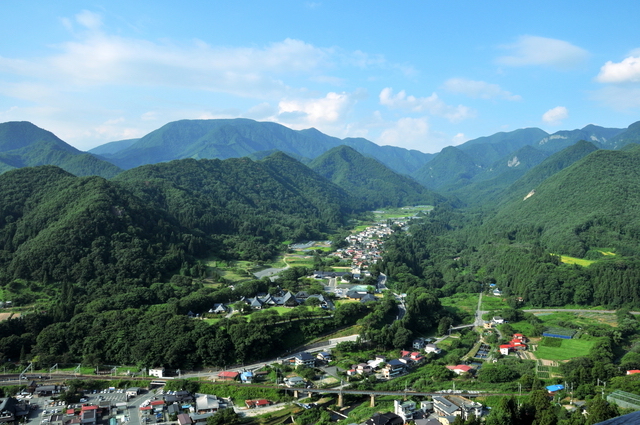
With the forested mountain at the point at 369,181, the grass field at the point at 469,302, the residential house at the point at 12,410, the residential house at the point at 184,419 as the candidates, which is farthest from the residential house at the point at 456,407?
the forested mountain at the point at 369,181

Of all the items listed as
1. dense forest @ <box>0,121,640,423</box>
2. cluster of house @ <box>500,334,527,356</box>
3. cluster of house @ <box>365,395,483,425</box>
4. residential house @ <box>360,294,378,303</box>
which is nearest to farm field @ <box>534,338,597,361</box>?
cluster of house @ <box>500,334,527,356</box>

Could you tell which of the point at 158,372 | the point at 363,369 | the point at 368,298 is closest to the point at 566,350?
the point at 363,369

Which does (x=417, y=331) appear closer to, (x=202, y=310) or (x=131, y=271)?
(x=202, y=310)

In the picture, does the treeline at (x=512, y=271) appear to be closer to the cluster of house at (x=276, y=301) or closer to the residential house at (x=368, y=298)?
the residential house at (x=368, y=298)

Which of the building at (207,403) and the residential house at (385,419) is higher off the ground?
the residential house at (385,419)

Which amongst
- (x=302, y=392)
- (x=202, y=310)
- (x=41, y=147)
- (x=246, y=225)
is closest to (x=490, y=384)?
(x=302, y=392)

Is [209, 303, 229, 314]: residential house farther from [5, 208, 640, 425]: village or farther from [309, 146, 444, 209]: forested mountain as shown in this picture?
[309, 146, 444, 209]: forested mountain
